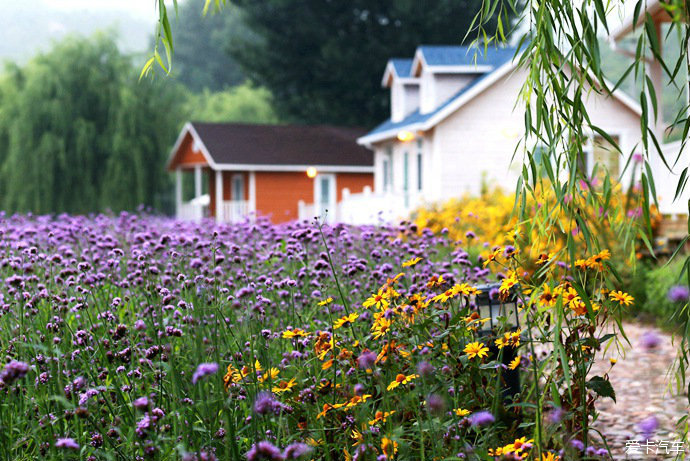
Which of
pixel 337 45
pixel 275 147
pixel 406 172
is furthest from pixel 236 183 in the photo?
pixel 406 172

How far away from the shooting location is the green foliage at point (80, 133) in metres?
25.2

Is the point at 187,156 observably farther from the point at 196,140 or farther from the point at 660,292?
the point at 660,292

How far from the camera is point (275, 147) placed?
27.6m

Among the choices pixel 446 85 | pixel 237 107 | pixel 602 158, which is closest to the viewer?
pixel 602 158

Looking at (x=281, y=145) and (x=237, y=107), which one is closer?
(x=281, y=145)

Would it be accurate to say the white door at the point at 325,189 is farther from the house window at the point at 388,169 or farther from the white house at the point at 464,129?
the white house at the point at 464,129

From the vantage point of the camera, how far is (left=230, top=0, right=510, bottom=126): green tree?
31172 mm

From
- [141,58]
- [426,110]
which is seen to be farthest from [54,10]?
[426,110]

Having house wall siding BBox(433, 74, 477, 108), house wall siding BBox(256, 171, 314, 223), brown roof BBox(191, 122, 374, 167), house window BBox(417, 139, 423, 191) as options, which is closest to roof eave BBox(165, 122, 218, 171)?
brown roof BBox(191, 122, 374, 167)

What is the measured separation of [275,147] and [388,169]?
530 cm

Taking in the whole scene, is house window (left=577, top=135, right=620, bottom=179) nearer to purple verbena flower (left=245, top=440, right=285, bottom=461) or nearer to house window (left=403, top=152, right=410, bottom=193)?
purple verbena flower (left=245, top=440, right=285, bottom=461)

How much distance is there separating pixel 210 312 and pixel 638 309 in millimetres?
6753

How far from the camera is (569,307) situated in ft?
10.1

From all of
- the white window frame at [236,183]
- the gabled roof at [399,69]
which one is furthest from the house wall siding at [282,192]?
the gabled roof at [399,69]
